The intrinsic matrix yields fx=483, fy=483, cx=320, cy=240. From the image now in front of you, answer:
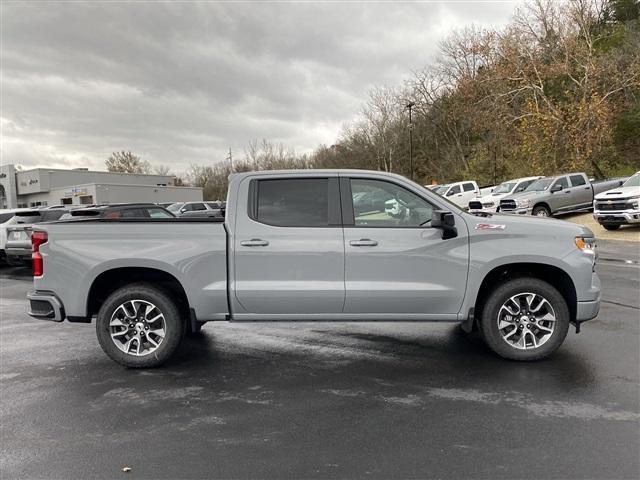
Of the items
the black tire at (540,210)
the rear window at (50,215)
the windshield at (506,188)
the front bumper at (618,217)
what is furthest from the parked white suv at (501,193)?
the rear window at (50,215)

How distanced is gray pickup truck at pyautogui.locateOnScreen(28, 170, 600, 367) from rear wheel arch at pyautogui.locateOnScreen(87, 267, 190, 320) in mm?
34

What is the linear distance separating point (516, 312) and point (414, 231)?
1321 mm

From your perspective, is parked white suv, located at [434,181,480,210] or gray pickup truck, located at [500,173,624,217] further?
parked white suv, located at [434,181,480,210]

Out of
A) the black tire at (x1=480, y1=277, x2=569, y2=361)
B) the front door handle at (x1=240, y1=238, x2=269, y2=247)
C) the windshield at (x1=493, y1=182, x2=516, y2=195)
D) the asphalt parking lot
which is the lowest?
the asphalt parking lot

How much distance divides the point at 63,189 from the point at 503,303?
6435 cm

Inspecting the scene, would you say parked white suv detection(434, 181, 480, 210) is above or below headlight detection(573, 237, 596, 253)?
above

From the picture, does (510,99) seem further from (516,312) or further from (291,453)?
(291,453)

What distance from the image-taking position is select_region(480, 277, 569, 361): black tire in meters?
4.77

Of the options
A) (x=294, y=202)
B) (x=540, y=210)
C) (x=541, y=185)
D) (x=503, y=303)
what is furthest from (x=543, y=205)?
(x=294, y=202)

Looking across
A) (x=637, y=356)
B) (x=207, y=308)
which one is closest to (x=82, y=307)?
(x=207, y=308)

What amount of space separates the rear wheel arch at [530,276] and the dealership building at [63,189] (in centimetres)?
5672

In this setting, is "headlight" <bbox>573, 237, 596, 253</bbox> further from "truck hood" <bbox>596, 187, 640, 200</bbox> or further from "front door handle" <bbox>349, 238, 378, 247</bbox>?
"truck hood" <bbox>596, 187, 640, 200</bbox>

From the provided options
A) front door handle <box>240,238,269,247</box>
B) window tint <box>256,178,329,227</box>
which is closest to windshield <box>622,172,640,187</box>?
window tint <box>256,178,329,227</box>

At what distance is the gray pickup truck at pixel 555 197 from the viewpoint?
20.5m
